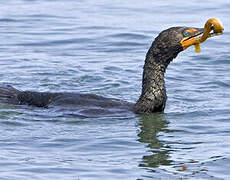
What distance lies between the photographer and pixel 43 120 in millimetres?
11969

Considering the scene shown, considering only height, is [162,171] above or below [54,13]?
below

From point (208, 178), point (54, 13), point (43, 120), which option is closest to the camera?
point (208, 178)

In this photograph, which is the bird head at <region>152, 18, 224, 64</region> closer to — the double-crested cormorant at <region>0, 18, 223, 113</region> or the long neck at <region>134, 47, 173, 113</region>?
the double-crested cormorant at <region>0, 18, 223, 113</region>

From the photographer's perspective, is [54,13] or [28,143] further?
[54,13]

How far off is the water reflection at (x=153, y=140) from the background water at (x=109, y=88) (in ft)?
0.05

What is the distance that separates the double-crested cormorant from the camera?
39.1 ft

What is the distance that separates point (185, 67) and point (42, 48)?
3373 millimetres

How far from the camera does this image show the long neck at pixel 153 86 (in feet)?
39.9

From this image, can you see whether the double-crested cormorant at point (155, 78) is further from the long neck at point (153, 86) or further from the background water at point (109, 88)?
the background water at point (109, 88)

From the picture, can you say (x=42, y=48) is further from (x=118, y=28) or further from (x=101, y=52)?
(x=118, y=28)

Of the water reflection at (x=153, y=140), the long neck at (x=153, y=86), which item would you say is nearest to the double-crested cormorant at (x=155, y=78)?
the long neck at (x=153, y=86)

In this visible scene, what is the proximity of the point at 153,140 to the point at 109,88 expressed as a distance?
3.43 metres

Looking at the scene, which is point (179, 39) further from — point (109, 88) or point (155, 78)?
point (109, 88)

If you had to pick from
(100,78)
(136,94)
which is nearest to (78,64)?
(100,78)
